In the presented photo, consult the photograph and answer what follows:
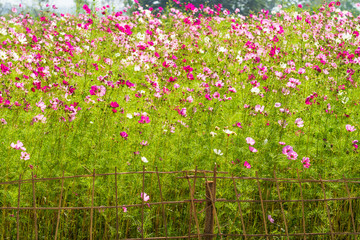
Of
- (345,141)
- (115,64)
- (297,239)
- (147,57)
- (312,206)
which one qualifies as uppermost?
(115,64)

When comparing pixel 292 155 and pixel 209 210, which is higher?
pixel 292 155

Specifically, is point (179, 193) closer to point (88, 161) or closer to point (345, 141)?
point (88, 161)

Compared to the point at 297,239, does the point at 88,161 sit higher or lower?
higher

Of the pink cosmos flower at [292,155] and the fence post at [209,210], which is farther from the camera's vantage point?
the pink cosmos flower at [292,155]

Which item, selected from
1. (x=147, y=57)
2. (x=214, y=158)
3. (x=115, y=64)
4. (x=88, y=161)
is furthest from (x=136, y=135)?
(x=115, y=64)

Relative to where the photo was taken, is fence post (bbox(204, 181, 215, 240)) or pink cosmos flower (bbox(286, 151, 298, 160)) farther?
pink cosmos flower (bbox(286, 151, 298, 160))

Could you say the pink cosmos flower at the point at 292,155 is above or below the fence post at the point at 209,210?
above

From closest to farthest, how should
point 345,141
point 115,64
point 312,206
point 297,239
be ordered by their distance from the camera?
point 297,239 < point 312,206 < point 345,141 < point 115,64

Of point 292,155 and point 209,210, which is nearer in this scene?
point 209,210

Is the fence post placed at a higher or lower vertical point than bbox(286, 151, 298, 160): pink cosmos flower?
lower

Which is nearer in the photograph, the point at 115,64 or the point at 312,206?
the point at 312,206

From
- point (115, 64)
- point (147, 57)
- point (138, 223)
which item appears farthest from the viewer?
point (115, 64)

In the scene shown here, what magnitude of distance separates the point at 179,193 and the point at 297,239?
97 cm

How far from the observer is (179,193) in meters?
3.04
